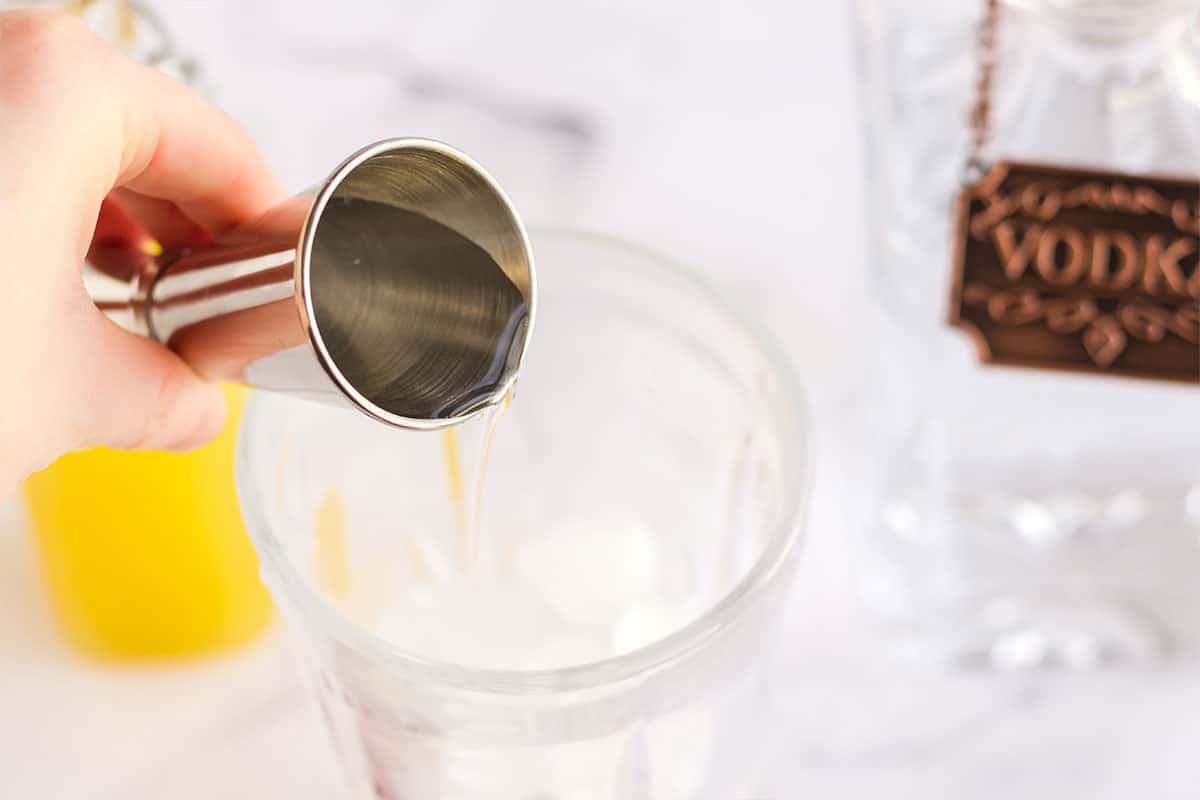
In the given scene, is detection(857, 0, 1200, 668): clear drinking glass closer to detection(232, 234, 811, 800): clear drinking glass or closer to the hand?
detection(232, 234, 811, 800): clear drinking glass

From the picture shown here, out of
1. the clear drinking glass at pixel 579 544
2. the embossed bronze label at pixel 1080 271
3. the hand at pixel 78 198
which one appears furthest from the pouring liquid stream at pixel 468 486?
the embossed bronze label at pixel 1080 271

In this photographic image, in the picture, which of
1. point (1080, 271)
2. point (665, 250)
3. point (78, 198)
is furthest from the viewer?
point (665, 250)

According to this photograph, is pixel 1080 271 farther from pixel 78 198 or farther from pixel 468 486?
pixel 78 198

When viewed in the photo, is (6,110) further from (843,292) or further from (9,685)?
(843,292)

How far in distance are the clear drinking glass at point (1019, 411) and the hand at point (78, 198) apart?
28 cm

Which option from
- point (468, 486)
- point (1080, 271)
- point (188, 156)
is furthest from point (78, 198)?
point (1080, 271)

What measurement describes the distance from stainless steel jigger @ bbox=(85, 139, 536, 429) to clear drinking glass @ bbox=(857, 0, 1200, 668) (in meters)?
0.23

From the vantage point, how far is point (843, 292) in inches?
31.5

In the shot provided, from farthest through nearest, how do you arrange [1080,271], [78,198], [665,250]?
[665,250] → [1080,271] → [78,198]

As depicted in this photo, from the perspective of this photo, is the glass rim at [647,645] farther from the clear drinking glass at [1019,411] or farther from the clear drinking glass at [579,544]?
the clear drinking glass at [1019,411]

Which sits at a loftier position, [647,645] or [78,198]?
[78,198]

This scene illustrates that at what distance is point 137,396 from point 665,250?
37 cm

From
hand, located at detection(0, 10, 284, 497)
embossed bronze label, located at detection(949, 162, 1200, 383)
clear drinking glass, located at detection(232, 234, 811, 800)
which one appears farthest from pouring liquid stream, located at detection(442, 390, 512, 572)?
embossed bronze label, located at detection(949, 162, 1200, 383)

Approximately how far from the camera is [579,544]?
26.0 inches
